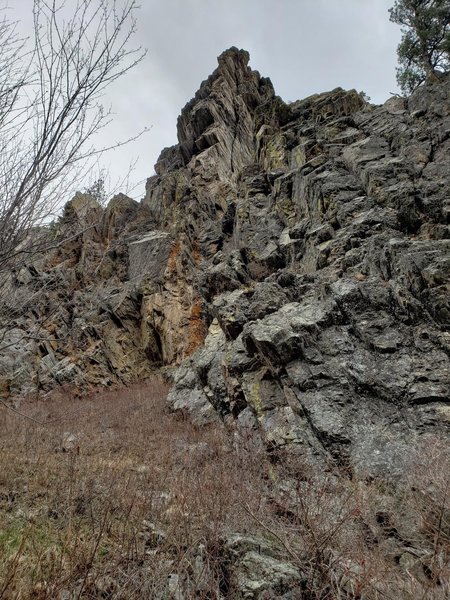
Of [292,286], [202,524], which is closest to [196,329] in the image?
[292,286]

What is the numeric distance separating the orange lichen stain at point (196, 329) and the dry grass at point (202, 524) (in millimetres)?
8162

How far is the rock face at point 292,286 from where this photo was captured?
5.79 m

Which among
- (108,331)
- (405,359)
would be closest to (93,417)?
(108,331)

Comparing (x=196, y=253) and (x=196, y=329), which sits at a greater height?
(x=196, y=253)

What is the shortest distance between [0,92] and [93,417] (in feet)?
32.1

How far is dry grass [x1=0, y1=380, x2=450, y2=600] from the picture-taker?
8.68 ft

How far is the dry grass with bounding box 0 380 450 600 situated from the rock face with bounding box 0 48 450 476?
3.16ft

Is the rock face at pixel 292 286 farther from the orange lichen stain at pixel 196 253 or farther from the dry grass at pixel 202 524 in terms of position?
the dry grass at pixel 202 524

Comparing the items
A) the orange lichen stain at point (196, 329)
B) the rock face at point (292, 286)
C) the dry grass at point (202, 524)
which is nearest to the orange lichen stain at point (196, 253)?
the rock face at point (292, 286)

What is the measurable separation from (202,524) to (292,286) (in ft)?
23.0

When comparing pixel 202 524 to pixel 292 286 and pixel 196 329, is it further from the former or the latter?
pixel 196 329

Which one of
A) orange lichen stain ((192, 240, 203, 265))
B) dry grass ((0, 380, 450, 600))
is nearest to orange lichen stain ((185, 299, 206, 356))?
orange lichen stain ((192, 240, 203, 265))

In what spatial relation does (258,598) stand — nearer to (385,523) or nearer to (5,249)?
(385,523)

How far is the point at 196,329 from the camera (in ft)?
50.4
